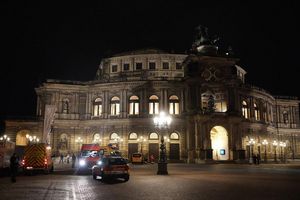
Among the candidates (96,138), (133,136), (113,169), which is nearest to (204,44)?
(133,136)

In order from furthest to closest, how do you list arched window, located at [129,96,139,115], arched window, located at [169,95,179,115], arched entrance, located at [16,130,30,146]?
arched entrance, located at [16,130,30,146] → arched window, located at [129,96,139,115] → arched window, located at [169,95,179,115]

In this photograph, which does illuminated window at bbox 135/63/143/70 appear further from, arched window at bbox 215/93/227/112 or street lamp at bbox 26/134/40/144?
street lamp at bbox 26/134/40/144

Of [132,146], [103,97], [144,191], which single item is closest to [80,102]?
[103,97]

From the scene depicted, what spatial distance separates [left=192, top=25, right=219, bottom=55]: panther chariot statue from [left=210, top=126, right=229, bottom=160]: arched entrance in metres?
14.1

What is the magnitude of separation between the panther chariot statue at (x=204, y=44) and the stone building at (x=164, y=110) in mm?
236

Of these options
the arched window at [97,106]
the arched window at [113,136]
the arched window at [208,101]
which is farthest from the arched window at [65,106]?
the arched window at [208,101]

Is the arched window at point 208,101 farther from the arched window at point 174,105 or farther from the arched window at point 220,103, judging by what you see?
the arched window at point 174,105

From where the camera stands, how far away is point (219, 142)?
5691 cm

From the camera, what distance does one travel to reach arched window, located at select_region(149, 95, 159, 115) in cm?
5800

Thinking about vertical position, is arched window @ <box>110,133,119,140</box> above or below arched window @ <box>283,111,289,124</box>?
below

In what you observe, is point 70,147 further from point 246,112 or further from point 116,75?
point 246,112

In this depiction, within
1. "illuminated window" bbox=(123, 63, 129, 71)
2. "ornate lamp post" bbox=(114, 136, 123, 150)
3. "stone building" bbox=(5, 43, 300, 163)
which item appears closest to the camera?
"stone building" bbox=(5, 43, 300, 163)

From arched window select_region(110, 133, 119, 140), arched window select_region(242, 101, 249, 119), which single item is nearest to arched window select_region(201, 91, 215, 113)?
arched window select_region(242, 101, 249, 119)

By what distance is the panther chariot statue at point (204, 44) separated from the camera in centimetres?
5872
